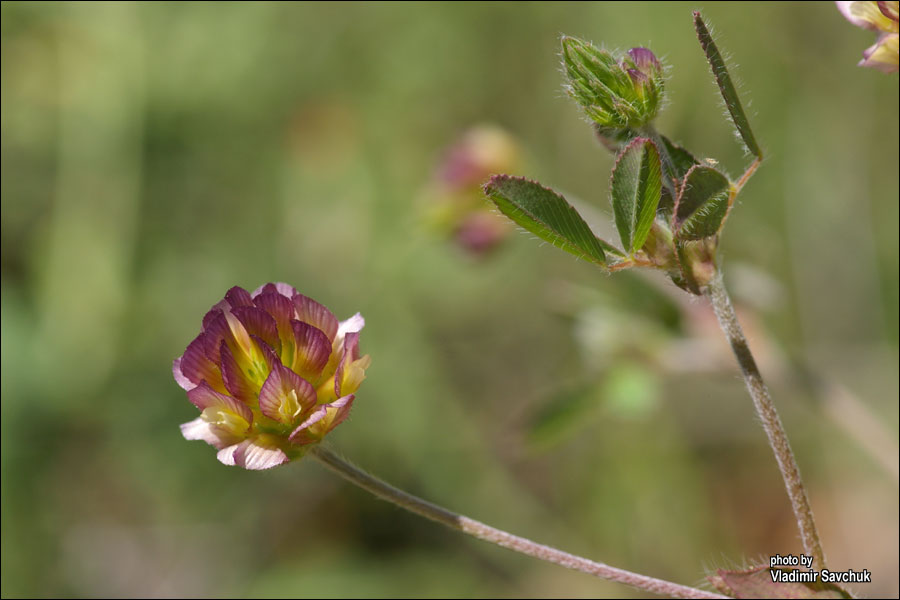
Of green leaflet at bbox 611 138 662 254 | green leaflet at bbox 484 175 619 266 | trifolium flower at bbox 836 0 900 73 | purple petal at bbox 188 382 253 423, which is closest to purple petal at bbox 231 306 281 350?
purple petal at bbox 188 382 253 423

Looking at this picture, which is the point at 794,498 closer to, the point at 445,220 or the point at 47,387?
the point at 445,220

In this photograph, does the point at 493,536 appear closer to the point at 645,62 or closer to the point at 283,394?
the point at 283,394

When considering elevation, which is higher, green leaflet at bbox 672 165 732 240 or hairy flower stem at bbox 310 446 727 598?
green leaflet at bbox 672 165 732 240

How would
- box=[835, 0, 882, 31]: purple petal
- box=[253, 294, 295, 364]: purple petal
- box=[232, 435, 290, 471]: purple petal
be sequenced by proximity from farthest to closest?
box=[835, 0, 882, 31]: purple petal → box=[253, 294, 295, 364]: purple petal → box=[232, 435, 290, 471]: purple petal

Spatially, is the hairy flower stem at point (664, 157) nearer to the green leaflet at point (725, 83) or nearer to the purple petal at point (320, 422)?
the green leaflet at point (725, 83)

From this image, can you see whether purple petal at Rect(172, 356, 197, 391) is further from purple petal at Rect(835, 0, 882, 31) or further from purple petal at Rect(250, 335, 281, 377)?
purple petal at Rect(835, 0, 882, 31)

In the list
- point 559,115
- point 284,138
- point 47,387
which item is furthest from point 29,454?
point 559,115

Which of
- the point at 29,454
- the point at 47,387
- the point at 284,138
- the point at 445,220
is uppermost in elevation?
the point at 284,138
